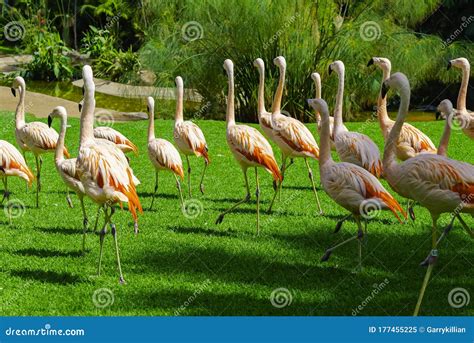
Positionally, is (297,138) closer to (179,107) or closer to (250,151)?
(250,151)

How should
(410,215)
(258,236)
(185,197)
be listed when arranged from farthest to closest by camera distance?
(185,197) → (410,215) → (258,236)

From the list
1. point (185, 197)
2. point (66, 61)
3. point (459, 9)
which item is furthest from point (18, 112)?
point (459, 9)

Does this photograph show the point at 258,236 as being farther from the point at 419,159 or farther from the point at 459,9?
the point at 459,9

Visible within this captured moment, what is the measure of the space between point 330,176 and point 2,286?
2.67 meters

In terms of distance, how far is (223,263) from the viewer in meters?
5.76

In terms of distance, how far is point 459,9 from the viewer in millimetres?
20844
